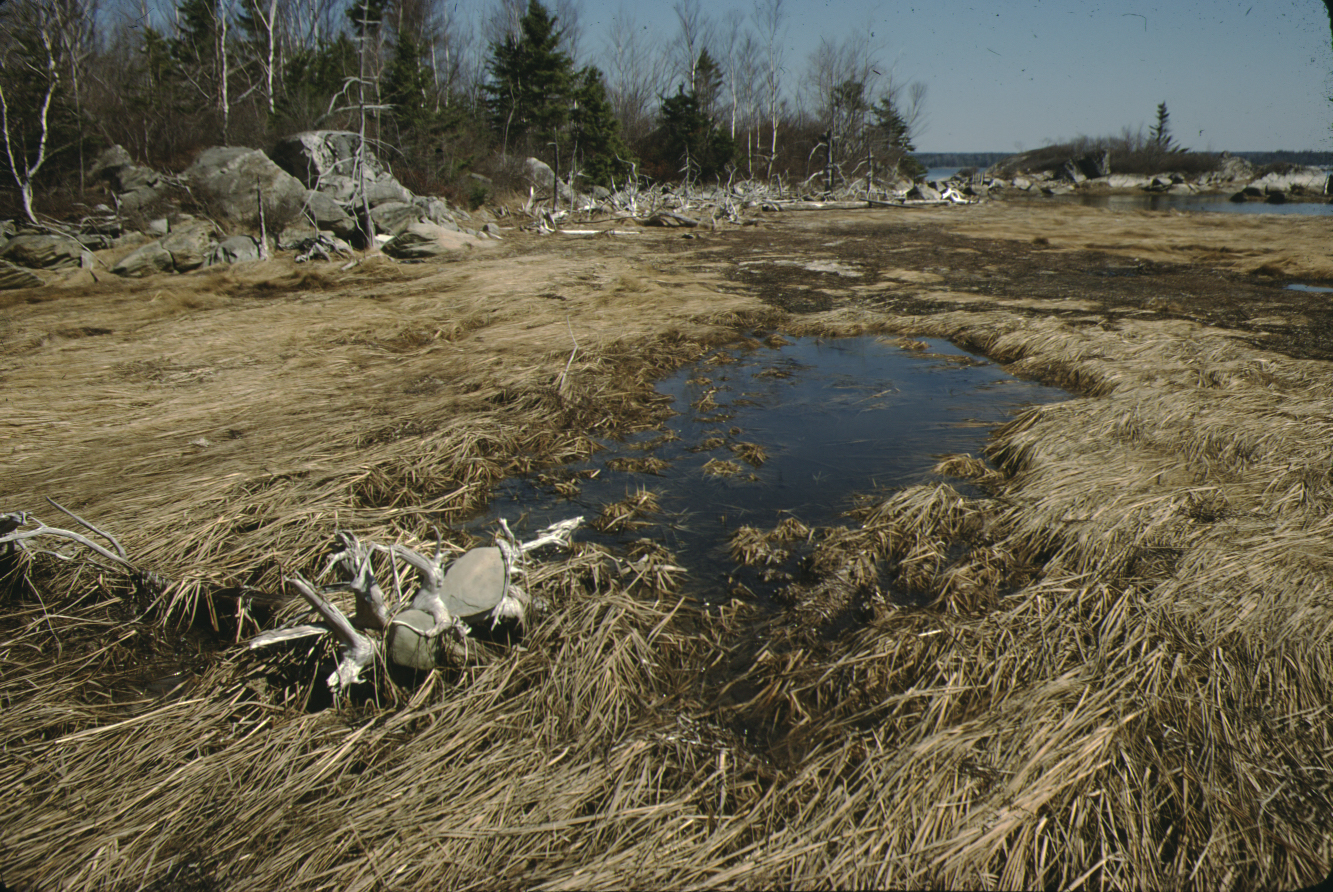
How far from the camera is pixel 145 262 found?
10.6m

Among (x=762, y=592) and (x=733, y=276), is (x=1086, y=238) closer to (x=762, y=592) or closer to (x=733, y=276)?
(x=733, y=276)

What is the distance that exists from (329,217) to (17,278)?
17.9 ft

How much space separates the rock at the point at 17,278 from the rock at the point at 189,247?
6.02 feet

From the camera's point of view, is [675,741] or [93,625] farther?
[93,625]

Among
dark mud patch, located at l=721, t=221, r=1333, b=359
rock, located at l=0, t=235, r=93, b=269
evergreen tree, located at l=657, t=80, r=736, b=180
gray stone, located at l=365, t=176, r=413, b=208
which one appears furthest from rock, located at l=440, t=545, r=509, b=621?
evergreen tree, located at l=657, t=80, r=736, b=180

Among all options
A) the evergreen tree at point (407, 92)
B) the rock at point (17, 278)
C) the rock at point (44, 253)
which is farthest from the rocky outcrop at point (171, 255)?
the evergreen tree at point (407, 92)

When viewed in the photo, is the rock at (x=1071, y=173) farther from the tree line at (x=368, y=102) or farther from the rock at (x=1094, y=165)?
the tree line at (x=368, y=102)

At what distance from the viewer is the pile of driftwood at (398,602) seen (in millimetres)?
2287

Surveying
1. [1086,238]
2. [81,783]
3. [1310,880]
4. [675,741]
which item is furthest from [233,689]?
[1086,238]

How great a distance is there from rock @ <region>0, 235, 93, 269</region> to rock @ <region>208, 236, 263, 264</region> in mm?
1612

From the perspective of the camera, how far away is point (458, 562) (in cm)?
270

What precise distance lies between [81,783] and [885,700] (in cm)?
233

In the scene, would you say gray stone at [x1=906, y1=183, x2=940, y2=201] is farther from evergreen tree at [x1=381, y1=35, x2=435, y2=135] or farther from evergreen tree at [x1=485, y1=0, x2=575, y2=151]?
evergreen tree at [x1=381, y1=35, x2=435, y2=135]

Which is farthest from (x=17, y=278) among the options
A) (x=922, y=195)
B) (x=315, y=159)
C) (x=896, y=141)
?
(x=896, y=141)
